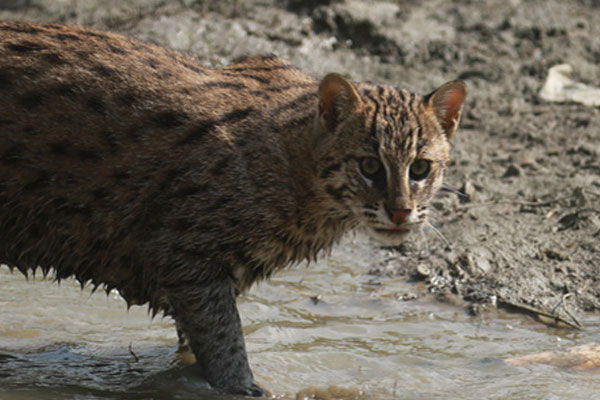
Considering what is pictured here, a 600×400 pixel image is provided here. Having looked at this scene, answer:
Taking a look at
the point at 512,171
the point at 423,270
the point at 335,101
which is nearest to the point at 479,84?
the point at 512,171

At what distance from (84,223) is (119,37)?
4.19ft

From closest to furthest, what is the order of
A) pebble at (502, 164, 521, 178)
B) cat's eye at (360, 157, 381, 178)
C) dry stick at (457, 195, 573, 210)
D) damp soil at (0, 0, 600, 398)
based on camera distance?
cat's eye at (360, 157, 381, 178) → damp soil at (0, 0, 600, 398) → dry stick at (457, 195, 573, 210) → pebble at (502, 164, 521, 178)

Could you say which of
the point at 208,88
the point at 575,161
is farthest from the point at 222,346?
the point at 575,161

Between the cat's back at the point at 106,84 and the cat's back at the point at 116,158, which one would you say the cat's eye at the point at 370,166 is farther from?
the cat's back at the point at 106,84

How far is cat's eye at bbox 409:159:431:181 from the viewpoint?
221 inches

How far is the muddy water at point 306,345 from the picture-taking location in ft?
19.4

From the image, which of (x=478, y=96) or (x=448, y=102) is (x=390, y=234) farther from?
(x=478, y=96)

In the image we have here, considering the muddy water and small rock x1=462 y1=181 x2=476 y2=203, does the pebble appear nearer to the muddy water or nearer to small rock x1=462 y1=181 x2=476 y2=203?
small rock x1=462 y1=181 x2=476 y2=203

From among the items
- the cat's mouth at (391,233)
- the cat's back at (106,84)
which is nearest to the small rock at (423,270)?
the cat's mouth at (391,233)

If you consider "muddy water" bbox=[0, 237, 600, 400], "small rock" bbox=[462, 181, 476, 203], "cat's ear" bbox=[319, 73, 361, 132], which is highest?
"small rock" bbox=[462, 181, 476, 203]

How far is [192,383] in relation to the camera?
5828mm

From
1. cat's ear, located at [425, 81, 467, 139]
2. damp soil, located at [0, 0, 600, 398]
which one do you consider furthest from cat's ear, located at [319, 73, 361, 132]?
damp soil, located at [0, 0, 600, 398]

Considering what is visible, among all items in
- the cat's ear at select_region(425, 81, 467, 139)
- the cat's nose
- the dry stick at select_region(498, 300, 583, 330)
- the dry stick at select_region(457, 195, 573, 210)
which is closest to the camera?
the cat's nose

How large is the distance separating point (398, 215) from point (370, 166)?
1.11 feet
